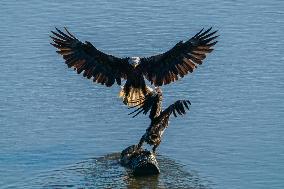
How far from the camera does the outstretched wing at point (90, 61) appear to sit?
20438mm

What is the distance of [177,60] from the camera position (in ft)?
66.7

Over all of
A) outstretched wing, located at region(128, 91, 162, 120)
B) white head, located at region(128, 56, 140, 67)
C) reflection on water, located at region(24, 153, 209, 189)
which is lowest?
reflection on water, located at region(24, 153, 209, 189)

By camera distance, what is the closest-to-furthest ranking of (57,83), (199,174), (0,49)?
(199,174)
(57,83)
(0,49)

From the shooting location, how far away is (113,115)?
22078 mm

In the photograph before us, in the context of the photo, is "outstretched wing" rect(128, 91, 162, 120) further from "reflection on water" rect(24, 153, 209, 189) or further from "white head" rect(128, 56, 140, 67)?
"reflection on water" rect(24, 153, 209, 189)

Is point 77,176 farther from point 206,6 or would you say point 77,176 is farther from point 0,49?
point 206,6

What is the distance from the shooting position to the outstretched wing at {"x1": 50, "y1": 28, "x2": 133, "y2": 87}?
67.1 feet

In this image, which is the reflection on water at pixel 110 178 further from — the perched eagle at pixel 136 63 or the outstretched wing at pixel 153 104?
the perched eagle at pixel 136 63

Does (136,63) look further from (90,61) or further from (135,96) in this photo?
(90,61)

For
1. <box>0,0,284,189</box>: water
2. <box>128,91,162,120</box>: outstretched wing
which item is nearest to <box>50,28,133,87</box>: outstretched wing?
<box>128,91,162,120</box>: outstretched wing

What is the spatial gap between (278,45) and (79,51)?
7.62 metres

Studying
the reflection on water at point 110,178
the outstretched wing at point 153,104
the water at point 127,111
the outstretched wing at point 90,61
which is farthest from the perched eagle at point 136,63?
the reflection on water at point 110,178

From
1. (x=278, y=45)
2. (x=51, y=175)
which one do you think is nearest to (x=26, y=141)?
(x=51, y=175)

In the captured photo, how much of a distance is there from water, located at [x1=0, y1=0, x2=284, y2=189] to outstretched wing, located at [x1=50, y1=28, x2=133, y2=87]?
1259 millimetres
